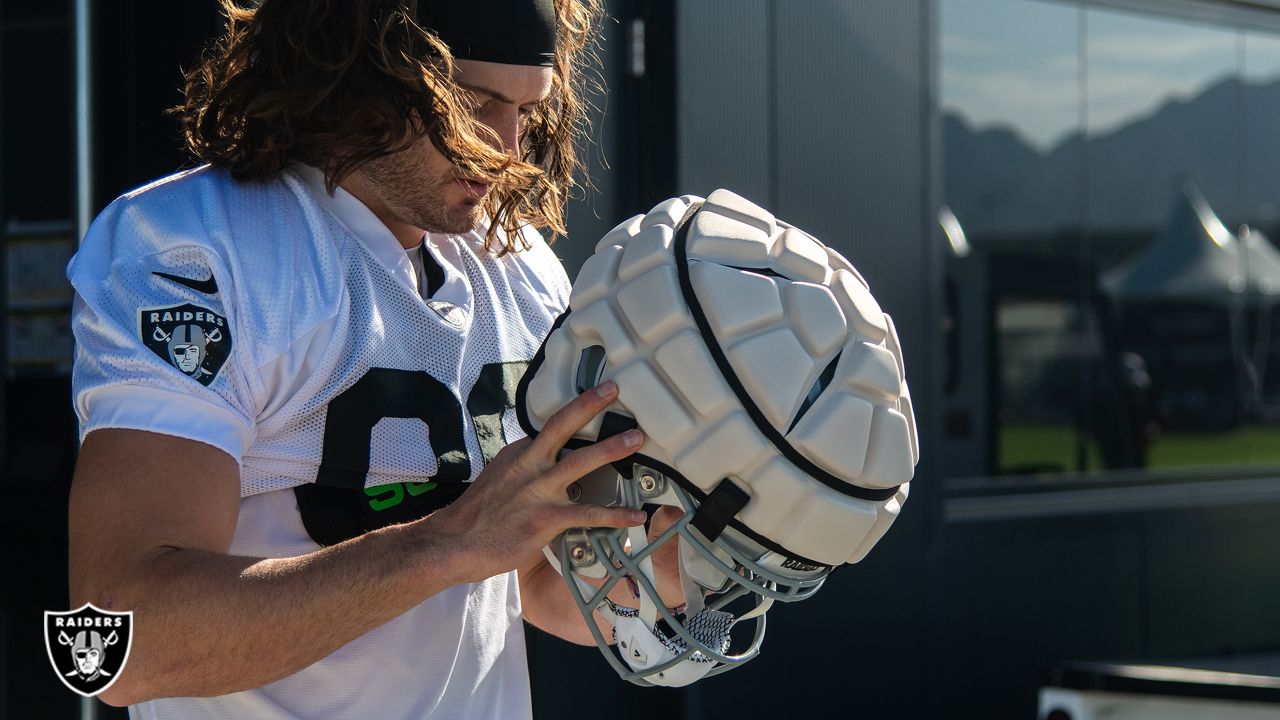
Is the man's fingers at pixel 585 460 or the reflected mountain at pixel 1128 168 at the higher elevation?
the reflected mountain at pixel 1128 168

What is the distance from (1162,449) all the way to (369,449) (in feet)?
14.8

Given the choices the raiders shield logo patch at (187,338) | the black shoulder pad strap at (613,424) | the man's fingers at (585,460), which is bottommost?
the man's fingers at (585,460)

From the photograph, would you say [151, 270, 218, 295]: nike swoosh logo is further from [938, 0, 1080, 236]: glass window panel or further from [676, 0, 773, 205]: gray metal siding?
[938, 0, 1080, 236]: glass window panel

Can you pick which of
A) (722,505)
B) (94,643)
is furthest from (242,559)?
(722,505)

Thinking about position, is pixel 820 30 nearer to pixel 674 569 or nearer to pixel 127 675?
pixel 674 569

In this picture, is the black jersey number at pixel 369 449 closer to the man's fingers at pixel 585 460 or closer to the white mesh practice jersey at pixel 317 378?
the white mesh practice jersey at pixel 317 378

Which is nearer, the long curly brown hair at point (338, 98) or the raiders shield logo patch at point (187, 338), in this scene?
the raiders shield logo patch at point (187, 338)

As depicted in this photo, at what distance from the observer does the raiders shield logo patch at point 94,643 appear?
1.54 m

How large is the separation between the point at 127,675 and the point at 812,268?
92cm

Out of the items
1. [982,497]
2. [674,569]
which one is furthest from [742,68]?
[674,569]

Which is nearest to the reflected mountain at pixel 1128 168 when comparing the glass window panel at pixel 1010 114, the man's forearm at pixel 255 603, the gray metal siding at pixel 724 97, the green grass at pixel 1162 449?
the glass window panel at pixel 1010 114

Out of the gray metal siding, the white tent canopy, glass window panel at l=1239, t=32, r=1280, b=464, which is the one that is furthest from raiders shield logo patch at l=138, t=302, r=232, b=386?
glass window panel at l=1239, t=32, r=1280, b=464

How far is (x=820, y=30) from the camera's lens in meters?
4.58

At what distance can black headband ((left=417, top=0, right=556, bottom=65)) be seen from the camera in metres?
1.96
